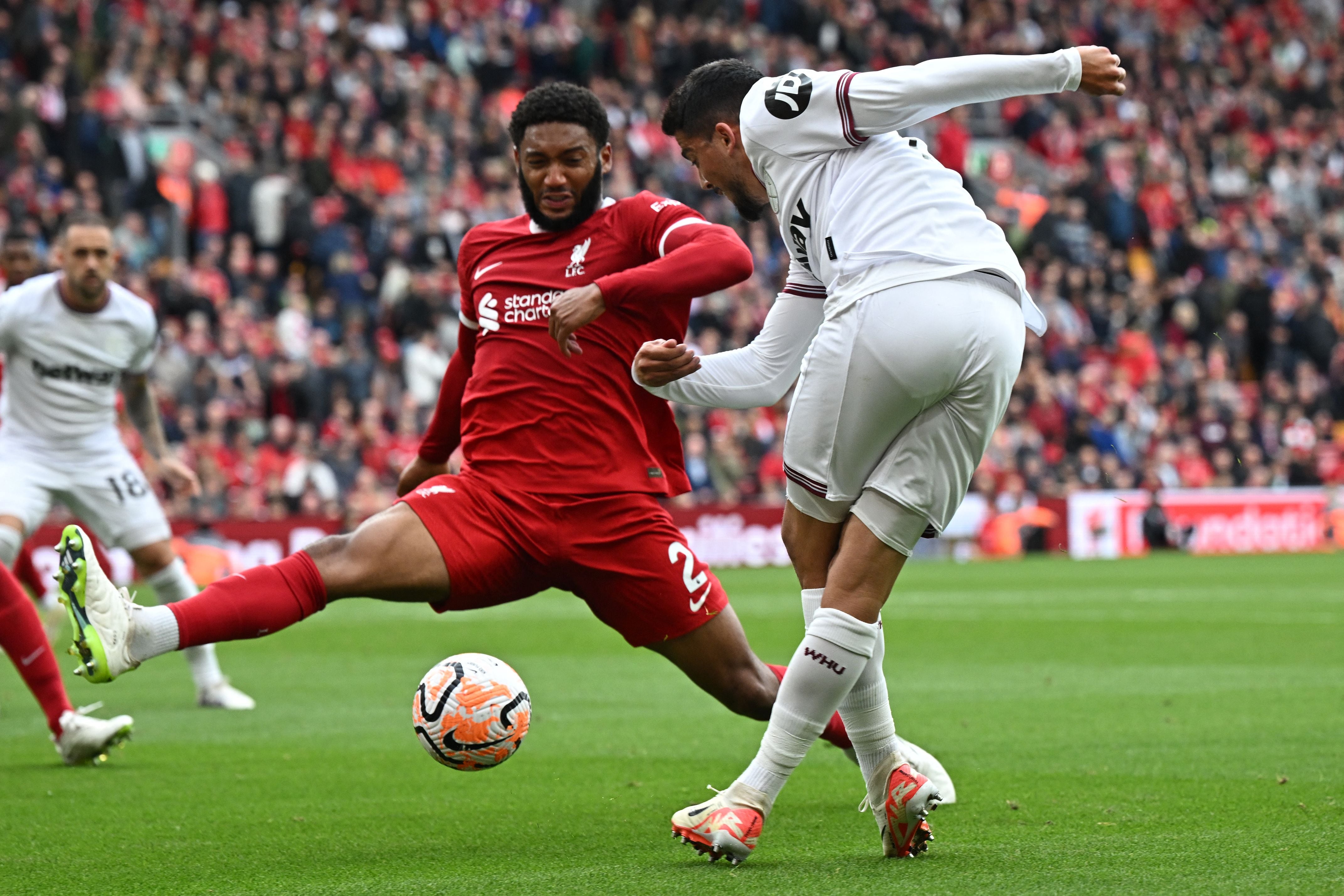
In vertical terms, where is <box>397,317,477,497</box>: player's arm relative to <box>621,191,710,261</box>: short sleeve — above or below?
below

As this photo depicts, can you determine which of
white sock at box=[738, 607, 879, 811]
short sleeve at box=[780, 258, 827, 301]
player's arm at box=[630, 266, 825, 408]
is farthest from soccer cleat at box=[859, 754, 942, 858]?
short sleeve at box=[780, 258, 827, 301]

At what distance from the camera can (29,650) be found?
23.3 ft

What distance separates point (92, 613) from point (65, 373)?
14.1ft

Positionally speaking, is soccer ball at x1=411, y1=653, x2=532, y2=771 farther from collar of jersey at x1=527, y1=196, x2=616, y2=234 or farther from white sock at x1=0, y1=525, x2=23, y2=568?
white sock at x1=0, y1=525, x2=23, y2=568

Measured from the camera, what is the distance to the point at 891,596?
55.5 ft

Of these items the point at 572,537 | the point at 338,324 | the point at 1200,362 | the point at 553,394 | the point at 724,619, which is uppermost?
the point at 553,394

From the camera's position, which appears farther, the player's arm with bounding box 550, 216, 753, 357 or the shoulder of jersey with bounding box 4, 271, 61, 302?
the shoulder of jersey with bounding box 4, 271, 61, 302

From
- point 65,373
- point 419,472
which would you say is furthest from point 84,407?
point 419,472

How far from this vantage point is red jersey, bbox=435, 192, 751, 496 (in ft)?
17.7

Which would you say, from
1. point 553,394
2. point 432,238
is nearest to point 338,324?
point 432,238

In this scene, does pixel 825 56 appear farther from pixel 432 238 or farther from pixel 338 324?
pixel 338 324

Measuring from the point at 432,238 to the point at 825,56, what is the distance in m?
10.5

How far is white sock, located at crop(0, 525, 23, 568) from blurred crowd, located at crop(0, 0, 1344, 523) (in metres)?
10.4

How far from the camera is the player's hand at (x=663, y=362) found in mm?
4902
